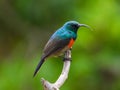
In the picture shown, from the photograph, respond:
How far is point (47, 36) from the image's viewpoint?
7352 millimetres

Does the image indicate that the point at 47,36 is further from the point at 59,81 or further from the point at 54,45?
the point at 59,81

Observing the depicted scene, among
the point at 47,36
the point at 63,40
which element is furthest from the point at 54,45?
the point at 47,36

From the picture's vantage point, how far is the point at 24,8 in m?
7.50

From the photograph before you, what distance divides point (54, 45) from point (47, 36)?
317cm

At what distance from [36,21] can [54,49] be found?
3329mm

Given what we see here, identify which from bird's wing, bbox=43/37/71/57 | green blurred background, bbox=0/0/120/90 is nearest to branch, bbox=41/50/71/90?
bird's wing, bbox=43/37/71/57

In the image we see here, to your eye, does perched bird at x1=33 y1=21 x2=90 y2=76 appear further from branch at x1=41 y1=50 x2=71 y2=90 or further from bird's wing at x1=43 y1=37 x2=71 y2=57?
branch at x1=41 y1=50 x2=71 y2=90

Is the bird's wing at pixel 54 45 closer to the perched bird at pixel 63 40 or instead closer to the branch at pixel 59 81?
the perched bird at pixel 63 40

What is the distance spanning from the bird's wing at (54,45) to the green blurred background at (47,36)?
1.90 metres

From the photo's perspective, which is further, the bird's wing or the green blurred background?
the green blurred background

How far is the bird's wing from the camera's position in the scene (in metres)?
4.14

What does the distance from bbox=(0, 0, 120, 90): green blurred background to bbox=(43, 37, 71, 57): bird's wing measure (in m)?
1.90

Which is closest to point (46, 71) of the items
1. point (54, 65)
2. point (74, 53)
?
point (54, 65)

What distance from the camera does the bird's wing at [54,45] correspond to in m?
4.14
